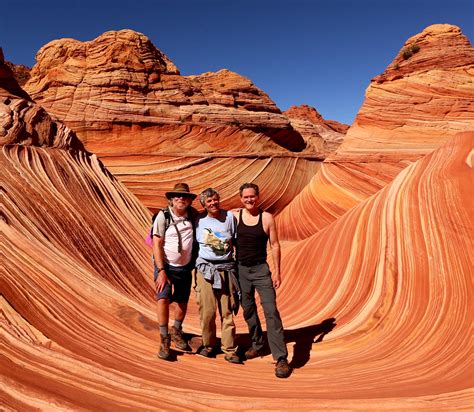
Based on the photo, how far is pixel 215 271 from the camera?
114 inches

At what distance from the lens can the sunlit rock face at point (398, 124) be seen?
1072cm

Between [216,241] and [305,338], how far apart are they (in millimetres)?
1537

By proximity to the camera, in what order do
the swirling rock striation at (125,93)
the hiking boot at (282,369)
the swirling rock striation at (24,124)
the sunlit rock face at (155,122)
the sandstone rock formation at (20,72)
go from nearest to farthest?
1. the hiking boot at (282,369)
2. the swirling rock striation at (24,124)
3. the sunlit rock face at (155,122)
4. the swirling rock striation at (125,93)
5. the sandstone rock formation at (20,72)

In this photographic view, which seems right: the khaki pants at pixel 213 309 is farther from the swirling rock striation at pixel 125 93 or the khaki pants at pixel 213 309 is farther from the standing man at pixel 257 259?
the swirling rock striation at pixel 125 93

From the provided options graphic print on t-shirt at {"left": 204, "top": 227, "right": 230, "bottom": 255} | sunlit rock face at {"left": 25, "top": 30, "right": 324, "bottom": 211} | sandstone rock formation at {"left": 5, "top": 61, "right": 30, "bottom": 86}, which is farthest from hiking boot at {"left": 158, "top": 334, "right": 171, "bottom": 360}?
sandstone rock formation at {"left": 5, "top": 61, "right": 30, "bottom": 86}

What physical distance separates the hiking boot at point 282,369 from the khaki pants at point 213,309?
1.25 ft

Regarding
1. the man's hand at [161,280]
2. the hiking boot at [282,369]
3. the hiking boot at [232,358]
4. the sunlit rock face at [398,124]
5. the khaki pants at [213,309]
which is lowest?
the hiking boot at [282,369]

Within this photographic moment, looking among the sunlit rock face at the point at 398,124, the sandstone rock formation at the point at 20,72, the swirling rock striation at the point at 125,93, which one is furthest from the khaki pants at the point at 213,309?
the sandstone rock formation at the point at 20,72

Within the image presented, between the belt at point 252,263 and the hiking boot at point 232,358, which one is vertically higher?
the belt at point 252,263

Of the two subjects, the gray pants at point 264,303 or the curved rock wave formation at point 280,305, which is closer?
the curved rock wave formation at point 280,305

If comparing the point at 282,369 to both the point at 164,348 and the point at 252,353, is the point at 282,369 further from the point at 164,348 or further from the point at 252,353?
the point at 164,348

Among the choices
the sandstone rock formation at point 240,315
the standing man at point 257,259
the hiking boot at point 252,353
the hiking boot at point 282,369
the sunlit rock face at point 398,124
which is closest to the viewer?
the sandstone rock formation at point 240,315

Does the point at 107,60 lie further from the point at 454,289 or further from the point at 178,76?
the point at 454,289

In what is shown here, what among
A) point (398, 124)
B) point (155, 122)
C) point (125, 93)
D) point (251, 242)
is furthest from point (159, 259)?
point (125, 93)
